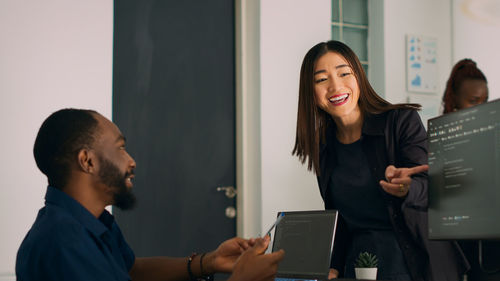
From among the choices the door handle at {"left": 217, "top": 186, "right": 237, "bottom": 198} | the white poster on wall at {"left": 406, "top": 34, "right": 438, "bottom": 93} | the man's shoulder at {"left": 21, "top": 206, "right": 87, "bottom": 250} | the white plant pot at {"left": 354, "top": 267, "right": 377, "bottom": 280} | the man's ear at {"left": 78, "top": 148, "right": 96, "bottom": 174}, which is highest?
the white poster on wall at {"left": 406, "top": 34, "right": 438, "bottom": 93}

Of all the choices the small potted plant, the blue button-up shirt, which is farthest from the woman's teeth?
the blue button-up shirt

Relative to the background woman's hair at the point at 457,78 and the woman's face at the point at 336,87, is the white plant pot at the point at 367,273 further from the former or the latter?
the background woman's hair at the point at 457,78

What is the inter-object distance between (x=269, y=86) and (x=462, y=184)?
7.50ft

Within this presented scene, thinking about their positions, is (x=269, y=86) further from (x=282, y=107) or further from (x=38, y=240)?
(x=38, y=240)

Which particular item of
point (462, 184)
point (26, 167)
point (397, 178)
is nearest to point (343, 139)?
point (397, 178)

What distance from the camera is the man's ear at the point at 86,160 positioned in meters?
1.45

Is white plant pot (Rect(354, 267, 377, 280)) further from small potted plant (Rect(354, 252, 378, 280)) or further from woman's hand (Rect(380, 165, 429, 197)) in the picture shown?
woman's hand (Rect(380, 165, 429, 197))

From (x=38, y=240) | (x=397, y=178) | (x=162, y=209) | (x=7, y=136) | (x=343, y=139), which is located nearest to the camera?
(x=38, y=240)

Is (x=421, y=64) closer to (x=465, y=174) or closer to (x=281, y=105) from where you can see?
(x=281, y=105)

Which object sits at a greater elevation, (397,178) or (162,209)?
(397,178)

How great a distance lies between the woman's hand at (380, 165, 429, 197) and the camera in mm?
1396

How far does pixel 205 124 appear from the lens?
3531 mm

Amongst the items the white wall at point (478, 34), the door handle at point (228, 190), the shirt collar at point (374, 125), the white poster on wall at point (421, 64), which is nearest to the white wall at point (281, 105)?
the door handle at point (228, 190)

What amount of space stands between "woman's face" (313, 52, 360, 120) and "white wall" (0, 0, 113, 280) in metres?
1.34
